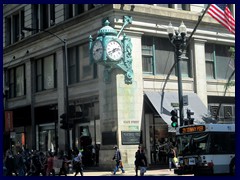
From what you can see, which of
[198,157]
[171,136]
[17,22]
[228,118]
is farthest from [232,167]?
[17,22]

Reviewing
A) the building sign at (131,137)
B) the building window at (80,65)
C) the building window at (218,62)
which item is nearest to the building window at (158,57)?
the building window at (218,62)

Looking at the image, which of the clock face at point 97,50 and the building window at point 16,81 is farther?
the building window at point 16,81

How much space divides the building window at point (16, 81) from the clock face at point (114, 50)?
1379 cm

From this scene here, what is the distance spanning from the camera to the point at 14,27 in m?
42.5

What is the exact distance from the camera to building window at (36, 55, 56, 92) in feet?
119

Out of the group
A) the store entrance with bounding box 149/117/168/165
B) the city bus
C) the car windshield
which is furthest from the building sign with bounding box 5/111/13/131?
the city bus

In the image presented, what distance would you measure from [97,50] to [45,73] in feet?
30.6

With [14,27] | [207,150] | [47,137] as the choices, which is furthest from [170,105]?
[14,27]

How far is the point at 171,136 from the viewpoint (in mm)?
31453

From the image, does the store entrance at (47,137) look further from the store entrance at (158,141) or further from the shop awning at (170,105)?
the shop awning at (170,105)

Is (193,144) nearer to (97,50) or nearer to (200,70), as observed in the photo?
(97,50)

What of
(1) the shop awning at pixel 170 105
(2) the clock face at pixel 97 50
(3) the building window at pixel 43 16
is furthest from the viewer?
(3) the building window at pixel 43 16

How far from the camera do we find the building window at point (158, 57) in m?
31.5

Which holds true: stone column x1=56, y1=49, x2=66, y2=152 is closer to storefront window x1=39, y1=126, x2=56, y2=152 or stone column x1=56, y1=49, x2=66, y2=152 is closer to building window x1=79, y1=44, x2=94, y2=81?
storefront window x1=39, y1=126, x2=56, y2=152
